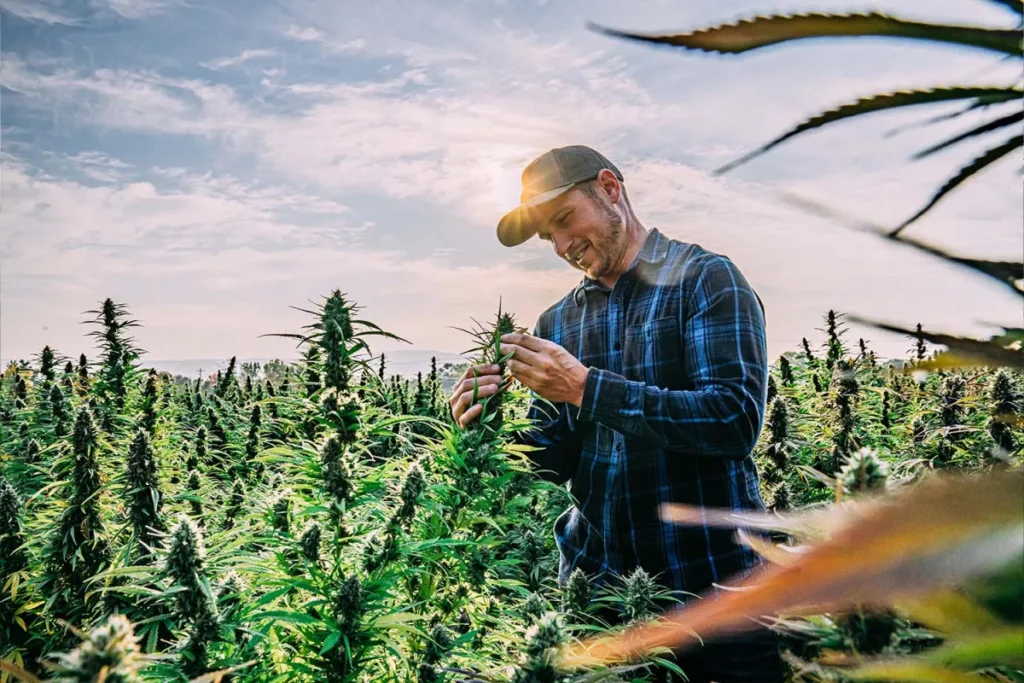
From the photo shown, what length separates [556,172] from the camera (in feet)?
9.80

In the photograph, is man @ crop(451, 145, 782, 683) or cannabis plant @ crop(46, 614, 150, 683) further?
man @ crop(451, 145, 782, 683)

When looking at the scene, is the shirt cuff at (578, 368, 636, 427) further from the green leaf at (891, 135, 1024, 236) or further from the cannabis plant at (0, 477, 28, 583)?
the cannabis plant at (0, 477, 28, 583)

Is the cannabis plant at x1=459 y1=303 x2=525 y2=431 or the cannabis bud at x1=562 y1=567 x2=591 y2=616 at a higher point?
the cannabis plant at x1=459 y1=303 x2=525 y2=431

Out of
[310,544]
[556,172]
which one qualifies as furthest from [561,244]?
[310,544]

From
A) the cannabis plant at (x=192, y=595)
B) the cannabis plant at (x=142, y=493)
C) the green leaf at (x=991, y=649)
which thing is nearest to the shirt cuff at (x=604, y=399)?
the cannabis plant at (x=192, y=595)

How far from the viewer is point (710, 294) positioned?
2.57 meters

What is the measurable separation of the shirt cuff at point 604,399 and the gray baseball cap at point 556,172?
1026mm

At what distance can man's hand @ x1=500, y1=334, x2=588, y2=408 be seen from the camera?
2.05m

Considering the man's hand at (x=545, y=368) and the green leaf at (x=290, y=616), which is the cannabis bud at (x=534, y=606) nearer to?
the green leaf at (x=290, y=616)

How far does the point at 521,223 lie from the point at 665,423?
1.42 metres

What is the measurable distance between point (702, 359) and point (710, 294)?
26 centimetres

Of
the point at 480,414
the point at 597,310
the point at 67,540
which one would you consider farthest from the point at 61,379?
the point at 480,414

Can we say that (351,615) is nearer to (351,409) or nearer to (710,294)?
(351,409)

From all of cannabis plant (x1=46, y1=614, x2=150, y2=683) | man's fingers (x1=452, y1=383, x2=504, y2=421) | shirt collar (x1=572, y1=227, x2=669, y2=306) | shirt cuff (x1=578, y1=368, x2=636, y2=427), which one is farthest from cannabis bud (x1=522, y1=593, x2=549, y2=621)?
shirt collar (x1=572, y1=227, x2=669, y2=306)
